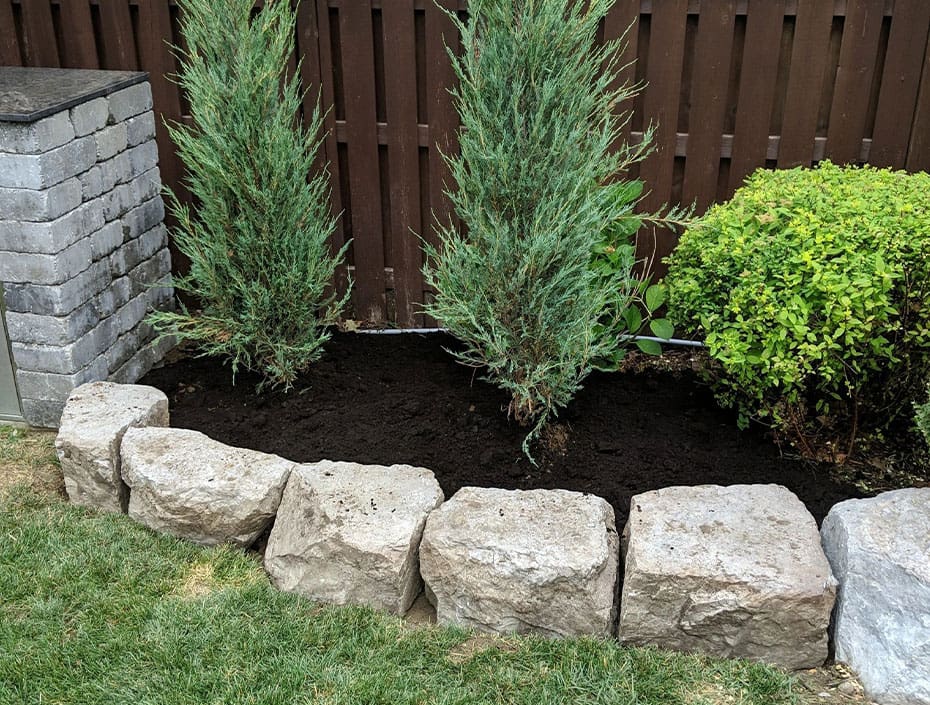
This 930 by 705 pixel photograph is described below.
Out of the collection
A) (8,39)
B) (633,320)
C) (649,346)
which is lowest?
(649,346)

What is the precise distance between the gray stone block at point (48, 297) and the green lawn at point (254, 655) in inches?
48.2

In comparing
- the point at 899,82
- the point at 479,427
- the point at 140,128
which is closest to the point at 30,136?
the point at 140,128

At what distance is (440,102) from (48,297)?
85.9 inches

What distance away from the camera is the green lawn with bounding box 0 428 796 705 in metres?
3.14

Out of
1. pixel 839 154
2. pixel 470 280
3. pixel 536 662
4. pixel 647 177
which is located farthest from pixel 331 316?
pixel 839 154

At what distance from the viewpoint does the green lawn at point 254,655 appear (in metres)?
3.14

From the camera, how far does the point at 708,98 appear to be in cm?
471

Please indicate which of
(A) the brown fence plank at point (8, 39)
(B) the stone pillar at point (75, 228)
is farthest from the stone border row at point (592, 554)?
(A) the brown fence plank at point (8, 39)

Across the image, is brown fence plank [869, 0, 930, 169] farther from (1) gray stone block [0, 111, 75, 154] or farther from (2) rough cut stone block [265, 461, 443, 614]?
(1) gray stone block [0, 111, 75, 154]

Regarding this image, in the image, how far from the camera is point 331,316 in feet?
15.9

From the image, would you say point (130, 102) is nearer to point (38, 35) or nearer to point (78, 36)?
point (78, 36)

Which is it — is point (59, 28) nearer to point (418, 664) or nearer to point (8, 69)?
point (8, 69)

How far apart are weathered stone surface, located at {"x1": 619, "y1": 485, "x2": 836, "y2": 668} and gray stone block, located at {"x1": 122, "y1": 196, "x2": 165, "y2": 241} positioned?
3.07 meters

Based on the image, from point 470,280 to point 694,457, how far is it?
1.25m
